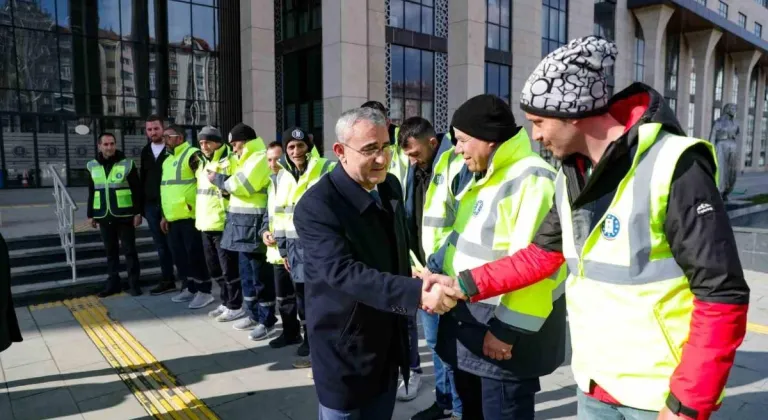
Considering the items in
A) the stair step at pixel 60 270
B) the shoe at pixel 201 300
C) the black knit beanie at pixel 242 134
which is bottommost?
the shoe at pixel 201 300

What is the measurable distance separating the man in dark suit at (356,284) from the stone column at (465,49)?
17.2m

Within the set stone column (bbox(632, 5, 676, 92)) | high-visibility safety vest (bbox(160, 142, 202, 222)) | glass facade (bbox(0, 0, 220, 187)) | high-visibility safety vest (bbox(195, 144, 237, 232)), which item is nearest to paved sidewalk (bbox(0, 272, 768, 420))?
high-visibility safety vest (bbox(195, 144, 237, 232))

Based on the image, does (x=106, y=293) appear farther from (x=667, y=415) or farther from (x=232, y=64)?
(x=232, y=64)

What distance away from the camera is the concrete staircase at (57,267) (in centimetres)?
681

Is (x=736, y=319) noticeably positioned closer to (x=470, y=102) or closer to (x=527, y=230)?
(x=527, y=230)

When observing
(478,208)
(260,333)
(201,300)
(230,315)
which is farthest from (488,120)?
(201,300)

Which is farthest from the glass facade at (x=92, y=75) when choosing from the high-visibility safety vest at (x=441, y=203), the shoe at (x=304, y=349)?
the high-visibility safety vest at (x=441, y=203)

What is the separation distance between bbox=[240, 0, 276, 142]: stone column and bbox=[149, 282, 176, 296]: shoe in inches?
398

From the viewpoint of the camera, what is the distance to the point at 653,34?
2867 cm

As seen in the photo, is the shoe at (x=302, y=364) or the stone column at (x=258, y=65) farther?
the stone column at (x=258, y=65)

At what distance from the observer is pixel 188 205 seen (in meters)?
6.23

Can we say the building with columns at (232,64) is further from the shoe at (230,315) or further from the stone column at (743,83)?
the stone column at (743,83)

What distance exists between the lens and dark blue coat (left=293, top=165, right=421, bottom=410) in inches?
79.2

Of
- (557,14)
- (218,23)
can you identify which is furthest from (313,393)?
(557,14)
